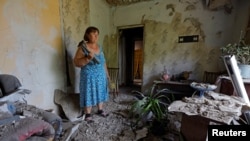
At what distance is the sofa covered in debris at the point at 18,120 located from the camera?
3.22 feet

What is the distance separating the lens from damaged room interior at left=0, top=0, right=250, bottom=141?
129 cm

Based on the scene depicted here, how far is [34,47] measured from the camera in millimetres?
1984

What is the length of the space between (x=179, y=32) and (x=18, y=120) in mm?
3050

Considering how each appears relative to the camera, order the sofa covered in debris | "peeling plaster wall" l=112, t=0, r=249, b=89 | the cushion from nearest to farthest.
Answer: the sofa covered in debris < the cushion < "peeling plaster wall" l=112, t=0, r=249, b=89

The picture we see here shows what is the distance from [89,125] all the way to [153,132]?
34.2 inches

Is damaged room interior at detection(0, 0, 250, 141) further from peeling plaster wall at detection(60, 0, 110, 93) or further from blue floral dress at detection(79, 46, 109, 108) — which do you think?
blue floral dress at detection(79, 46, 109, 108)

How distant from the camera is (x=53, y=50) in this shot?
2271 millimetres

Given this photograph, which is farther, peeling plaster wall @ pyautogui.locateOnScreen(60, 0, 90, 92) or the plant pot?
peeling plaster wall @ pyautogui.locateOnScreen(60, 0, 90, 92)

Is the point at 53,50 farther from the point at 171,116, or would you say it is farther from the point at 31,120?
the point at 171,116

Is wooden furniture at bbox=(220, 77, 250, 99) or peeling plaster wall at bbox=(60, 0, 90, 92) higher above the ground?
peeling plaster wall at bbox=(60, 0, 90, 92)

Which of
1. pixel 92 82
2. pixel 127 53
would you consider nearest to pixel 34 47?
pixel 92 82

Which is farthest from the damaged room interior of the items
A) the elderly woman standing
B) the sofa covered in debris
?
the elderly woman standing

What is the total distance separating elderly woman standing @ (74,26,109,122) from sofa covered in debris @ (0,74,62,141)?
0.75 metres

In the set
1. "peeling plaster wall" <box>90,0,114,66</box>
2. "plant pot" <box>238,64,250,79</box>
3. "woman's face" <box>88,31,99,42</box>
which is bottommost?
"plant pot" <box>238,64,250,79</box>
